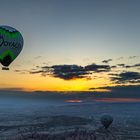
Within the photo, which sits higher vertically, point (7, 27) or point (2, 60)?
point (7, 27)

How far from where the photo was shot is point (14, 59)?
111 m

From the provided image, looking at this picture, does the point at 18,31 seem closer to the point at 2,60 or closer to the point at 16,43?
the point at 16,43

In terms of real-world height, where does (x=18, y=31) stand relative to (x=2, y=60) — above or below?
above

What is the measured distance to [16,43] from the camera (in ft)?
361

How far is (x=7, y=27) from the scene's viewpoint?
109000 mm

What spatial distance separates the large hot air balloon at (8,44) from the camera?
108 m

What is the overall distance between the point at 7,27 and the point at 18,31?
3982mm

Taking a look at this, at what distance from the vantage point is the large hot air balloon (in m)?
108

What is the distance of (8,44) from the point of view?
356ft

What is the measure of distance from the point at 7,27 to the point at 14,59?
10348mm

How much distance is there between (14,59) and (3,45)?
20.1 ft

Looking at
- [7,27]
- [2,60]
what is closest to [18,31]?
[7,27]

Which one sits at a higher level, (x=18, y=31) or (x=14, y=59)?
(x=18, y=31)

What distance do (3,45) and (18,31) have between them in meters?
7.05
